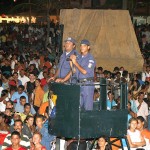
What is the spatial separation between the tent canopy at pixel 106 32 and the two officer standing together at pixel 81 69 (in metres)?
11.7

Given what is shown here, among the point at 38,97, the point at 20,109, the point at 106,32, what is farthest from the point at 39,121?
the point at 106,32

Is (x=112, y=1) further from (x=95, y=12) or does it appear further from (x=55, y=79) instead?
(x=55, y=79)

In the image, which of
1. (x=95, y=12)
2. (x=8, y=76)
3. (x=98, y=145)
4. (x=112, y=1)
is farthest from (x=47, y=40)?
(x=98, y=145)

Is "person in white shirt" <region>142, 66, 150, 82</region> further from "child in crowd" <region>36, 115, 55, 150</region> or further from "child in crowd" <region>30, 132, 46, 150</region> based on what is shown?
→ "child in crowd" <region>30, 132, 46, 150</region>

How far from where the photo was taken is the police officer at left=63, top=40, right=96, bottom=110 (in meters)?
7.51

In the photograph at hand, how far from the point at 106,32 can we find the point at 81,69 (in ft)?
42.8

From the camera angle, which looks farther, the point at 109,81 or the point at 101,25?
the point at 101,25

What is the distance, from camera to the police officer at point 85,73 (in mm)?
7508

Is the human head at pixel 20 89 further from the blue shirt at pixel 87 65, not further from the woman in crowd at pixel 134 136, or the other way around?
the blue shirt at pixel 87 65

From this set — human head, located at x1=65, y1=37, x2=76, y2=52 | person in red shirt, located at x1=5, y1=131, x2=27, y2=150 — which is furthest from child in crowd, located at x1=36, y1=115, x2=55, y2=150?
human head, located at x1=65, y1=37, x2=76, y2=52

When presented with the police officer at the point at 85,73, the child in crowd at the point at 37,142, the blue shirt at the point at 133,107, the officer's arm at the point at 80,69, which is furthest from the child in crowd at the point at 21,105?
the officer's arm at the point at 80,69

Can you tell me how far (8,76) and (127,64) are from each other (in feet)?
20.5

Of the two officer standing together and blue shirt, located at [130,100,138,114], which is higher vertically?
the two officer standing together

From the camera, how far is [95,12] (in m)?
20.6
